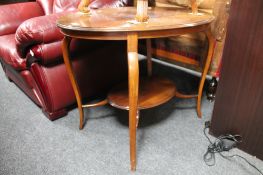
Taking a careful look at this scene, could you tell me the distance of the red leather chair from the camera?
3.50 feet

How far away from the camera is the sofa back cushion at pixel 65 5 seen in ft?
5.44

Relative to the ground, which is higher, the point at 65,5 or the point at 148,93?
the point at 65,5

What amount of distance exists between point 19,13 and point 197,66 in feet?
4.84

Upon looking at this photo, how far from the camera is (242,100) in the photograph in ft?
3.24

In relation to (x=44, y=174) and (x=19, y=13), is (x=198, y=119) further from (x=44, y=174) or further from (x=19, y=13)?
(x=19, y=13)

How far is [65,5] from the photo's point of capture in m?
1.72

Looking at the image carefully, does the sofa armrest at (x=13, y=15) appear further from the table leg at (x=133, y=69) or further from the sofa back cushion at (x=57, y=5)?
the table leg at (x=133, y=69)

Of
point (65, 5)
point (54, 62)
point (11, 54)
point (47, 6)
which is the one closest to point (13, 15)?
point (47, 6)

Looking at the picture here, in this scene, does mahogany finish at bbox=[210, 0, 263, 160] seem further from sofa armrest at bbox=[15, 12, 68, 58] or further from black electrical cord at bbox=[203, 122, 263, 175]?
sofa armrest at bbox=[15, 12, 68, 58]

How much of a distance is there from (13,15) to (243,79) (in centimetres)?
169

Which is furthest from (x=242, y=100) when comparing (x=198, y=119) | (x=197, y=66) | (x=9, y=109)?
(x=9, y=109)

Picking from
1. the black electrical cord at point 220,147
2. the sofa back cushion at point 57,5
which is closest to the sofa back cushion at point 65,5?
the sofa back cushion at point 57,5

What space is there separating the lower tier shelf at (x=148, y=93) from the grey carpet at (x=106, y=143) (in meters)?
0.18

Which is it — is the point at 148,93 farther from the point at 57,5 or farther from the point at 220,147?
the point at 57,5
